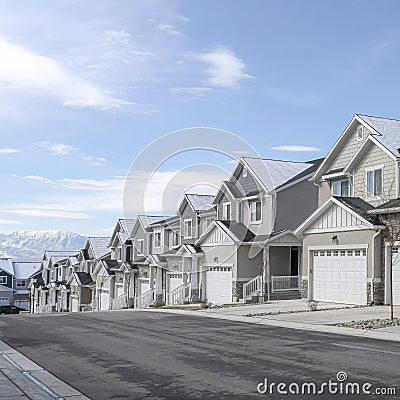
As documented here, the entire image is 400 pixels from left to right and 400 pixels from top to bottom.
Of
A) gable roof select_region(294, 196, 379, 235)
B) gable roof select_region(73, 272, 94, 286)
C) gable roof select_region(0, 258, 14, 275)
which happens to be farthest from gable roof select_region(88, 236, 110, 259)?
gable roof select_region(0, 258, 14, 275)

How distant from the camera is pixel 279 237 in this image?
36.2m

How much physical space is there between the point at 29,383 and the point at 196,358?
378cm

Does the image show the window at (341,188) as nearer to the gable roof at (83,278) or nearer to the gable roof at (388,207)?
the gable roof at (388,207)

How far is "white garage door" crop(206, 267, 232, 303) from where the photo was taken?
37.3 meters

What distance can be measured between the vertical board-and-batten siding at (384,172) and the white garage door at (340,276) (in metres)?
3.12

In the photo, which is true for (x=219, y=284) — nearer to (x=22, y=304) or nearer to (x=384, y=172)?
(x=384, y=172)

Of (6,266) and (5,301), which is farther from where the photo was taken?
(6,266)

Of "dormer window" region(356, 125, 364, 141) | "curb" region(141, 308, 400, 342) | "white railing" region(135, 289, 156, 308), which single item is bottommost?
"white railing" region(135, 289, 156, 308)

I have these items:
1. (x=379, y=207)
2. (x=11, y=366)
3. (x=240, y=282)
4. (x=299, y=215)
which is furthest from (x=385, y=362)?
(x=299, y=215)

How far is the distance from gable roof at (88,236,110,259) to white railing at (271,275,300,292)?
32.9m

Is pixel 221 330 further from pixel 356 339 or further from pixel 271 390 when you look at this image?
pixel 271 390

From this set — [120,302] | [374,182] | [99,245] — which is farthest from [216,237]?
[99,245]

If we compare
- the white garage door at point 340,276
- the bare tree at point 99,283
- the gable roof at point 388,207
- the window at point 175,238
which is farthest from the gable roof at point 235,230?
the bare tree at point 99,283

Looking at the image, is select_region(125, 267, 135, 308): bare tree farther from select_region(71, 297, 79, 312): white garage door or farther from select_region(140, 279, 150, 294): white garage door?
select_region(71, 297, 79, 312): white garage door
